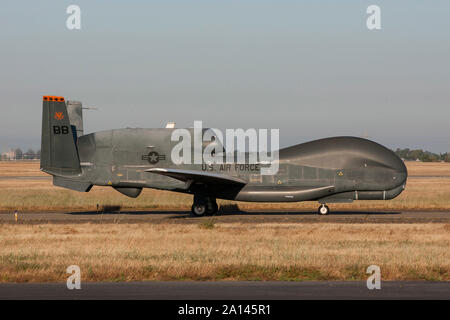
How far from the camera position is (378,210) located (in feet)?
Answer: 117

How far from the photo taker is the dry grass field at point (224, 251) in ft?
49.0

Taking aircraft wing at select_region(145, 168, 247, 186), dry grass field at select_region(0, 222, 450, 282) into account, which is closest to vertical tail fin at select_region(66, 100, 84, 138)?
aircraft wing at select_region(145, 168, 247, 186)

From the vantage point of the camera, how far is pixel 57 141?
3262 centimetres

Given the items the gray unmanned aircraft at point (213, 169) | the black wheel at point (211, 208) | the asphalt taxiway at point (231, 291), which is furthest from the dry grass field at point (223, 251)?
the black wheel at point (211, 208)

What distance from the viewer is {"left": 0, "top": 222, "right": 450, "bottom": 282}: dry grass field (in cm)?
1492

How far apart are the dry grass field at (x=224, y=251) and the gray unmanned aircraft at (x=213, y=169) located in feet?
14.3

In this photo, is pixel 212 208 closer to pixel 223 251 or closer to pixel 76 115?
pixel 76 115

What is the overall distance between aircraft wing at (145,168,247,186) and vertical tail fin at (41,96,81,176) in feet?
18.1

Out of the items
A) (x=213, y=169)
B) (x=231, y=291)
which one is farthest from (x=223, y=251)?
(x=213, y=169)

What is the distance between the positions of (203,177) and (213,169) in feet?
5.82

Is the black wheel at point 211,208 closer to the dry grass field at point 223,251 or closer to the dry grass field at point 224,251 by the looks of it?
the dry grass field at point 223,251

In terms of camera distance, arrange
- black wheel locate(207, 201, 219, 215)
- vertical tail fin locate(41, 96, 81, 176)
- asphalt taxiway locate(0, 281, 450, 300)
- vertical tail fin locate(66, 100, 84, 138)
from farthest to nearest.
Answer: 1. vertical tail fin locate(66, 100, 84, 138)
2. black wheel locate(207, 201, 219, 215)
3. vertical tail fin locate(41, 96, 81, 176)
4. asphalt taxiway locate(0, 281, 450, 300)

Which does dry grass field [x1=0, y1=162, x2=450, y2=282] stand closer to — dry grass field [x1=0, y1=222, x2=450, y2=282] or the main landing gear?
dry grass field [x1=0, y1=222, x2=450, y2=282]
